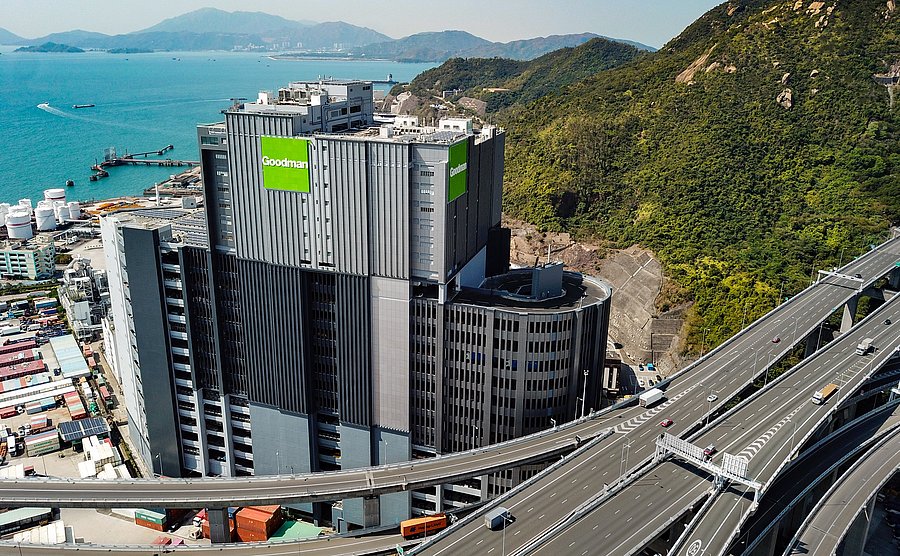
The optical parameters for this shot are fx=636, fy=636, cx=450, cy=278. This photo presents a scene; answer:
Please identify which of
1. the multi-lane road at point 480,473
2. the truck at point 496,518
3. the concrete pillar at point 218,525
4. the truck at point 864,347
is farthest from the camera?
the truck at point 864,347

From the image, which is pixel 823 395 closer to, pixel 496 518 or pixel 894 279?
pixel 496 518

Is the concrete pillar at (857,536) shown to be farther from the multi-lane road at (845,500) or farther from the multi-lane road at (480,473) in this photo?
the multi-lane road at (480,473)

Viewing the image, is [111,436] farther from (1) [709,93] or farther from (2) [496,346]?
(1) [709,93]

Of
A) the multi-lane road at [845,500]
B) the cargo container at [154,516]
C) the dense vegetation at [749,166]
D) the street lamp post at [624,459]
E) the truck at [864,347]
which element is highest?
the dense vegetation at [749,166]

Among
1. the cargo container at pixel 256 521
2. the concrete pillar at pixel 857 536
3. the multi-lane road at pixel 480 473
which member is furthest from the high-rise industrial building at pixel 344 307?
the concrete pillar at pixel 857 536

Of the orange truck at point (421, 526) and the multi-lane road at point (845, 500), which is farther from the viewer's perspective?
the orange truck at point (421, 526)

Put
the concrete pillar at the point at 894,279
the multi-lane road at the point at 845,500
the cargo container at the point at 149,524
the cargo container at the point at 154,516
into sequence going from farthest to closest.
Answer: the concrete pillar at the point at 894,279 < the cargo container at the point at 149,524 < the cargo container at the point at 154,516 < the multi-lane road at the point at 845,500

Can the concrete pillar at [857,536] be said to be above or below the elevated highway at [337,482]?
below

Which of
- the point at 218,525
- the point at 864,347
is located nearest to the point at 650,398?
the point at 864,347
